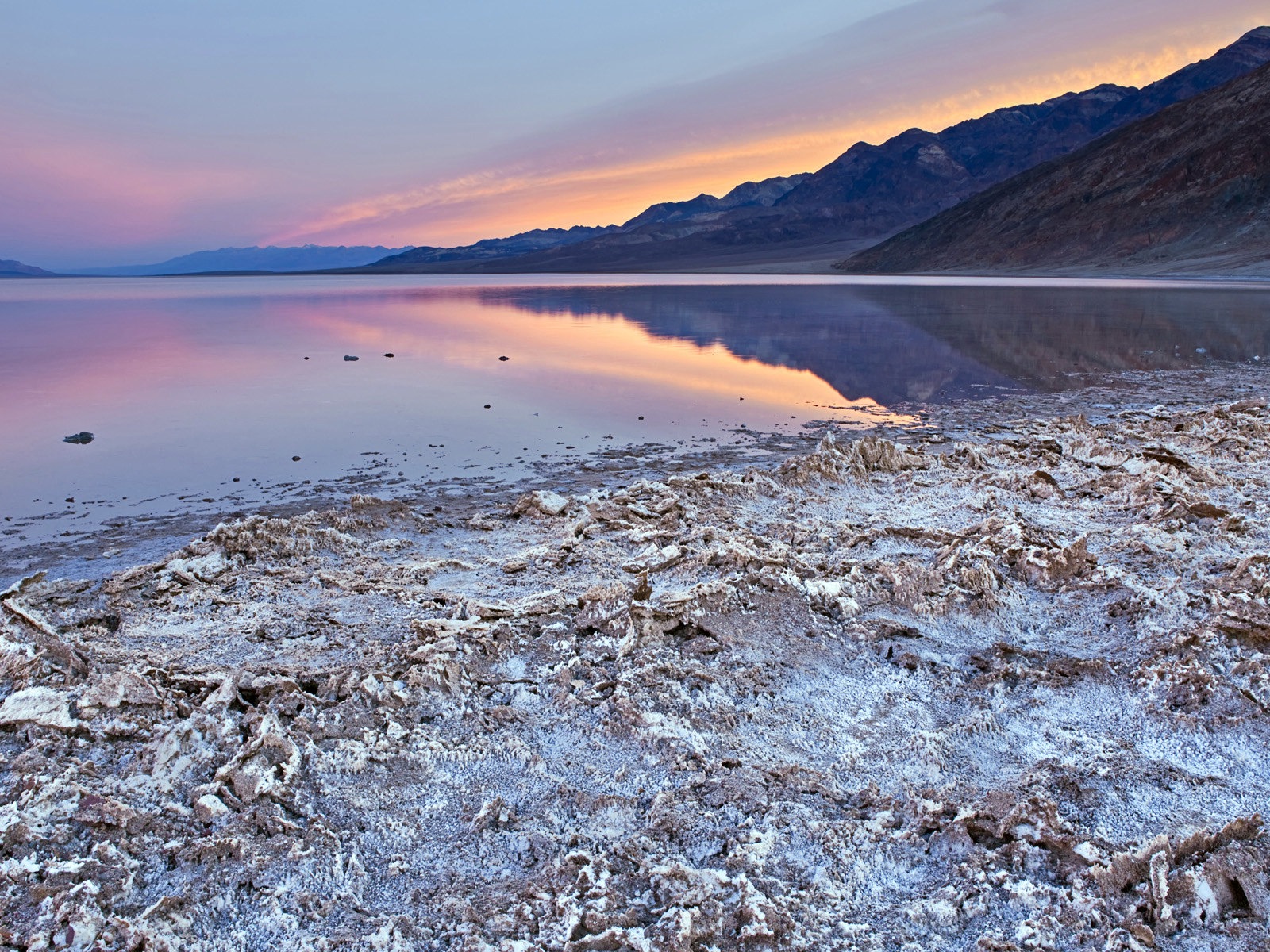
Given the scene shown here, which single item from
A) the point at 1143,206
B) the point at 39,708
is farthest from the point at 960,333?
the point at 1143,206

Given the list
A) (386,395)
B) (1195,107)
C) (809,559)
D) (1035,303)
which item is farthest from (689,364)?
(1195,107)

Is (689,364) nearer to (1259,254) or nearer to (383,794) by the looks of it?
(383,794)

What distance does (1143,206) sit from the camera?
64.2 meters

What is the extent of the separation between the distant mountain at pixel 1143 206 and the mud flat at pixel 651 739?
176 feet

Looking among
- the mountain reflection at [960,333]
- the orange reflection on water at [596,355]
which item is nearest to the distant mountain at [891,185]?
the mountain reflection at [960,333]

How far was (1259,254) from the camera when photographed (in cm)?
5000

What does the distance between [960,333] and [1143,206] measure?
5967 cm

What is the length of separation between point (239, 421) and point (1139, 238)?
68.6 meters

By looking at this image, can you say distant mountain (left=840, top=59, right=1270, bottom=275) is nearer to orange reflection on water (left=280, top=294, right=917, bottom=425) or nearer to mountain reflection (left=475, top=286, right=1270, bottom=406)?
mountain reflection (left=475, top=286, right=1270, bottom=406)

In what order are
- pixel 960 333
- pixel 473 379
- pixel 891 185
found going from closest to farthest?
pixel 473 379 → pixel 960 333 → pixel 891 185

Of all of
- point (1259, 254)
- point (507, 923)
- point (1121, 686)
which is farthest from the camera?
point (1259, 254)

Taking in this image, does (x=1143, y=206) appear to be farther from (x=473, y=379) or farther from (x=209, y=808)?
(x=209, y=808)

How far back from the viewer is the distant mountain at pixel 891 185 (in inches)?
5002

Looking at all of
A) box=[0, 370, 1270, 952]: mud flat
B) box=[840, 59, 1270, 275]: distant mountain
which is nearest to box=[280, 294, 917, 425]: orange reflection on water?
box=[0, 370, 1270, 952]: mud flat
